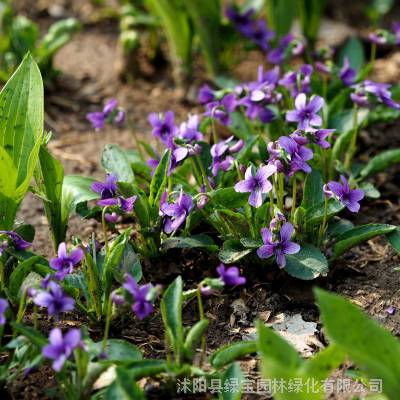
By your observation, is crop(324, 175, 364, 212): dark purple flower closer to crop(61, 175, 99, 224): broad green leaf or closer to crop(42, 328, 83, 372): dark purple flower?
crop(61, 175, 99, 224): broad green leaf

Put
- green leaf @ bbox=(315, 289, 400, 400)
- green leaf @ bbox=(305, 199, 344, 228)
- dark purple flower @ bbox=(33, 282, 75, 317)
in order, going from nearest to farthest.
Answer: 1. green leaf @ bbox=(315, 289, 400, 400)
2. dark purple flower @ bbox=(33, 282, 75, 317)
3. green leaf @ bbox=(305, 199, 344, 228)

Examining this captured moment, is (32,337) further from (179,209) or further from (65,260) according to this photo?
(179,209)

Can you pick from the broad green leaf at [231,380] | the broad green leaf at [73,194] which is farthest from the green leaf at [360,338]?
the broad green leaf at [73,194]

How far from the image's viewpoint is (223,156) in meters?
3.10

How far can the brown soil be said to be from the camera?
278 centimetres

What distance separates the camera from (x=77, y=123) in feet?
14.9

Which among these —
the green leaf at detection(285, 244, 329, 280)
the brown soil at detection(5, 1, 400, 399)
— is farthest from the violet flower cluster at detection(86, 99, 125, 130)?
the green leaf at detection(285, 244, 329, 280)

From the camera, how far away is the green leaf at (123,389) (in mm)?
2127

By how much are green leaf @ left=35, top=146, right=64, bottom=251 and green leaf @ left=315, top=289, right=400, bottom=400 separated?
4.49ft

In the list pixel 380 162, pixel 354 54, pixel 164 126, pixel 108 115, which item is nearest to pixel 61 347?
pixel 164 126

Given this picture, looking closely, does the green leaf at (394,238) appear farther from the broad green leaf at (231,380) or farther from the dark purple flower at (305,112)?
the broad green leaf at (231,380)

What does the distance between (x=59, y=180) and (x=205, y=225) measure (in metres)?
0.68

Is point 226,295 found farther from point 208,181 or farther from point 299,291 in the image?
point 208,181

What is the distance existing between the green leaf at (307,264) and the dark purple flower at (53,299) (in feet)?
3.01
